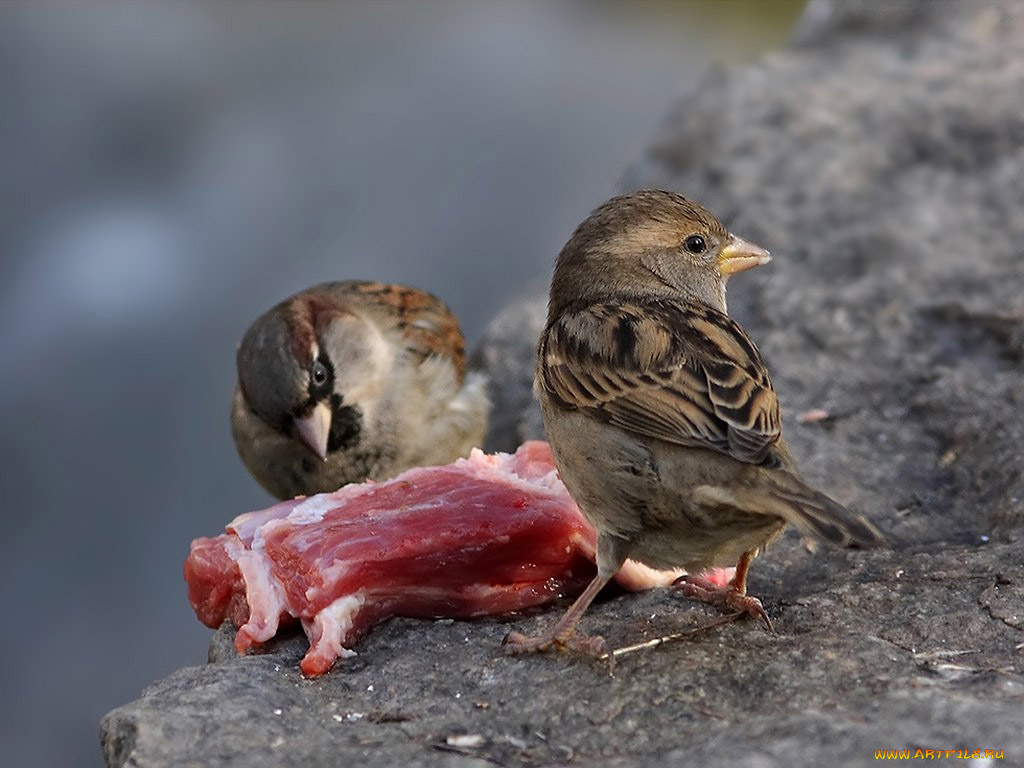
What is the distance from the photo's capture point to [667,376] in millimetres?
3531

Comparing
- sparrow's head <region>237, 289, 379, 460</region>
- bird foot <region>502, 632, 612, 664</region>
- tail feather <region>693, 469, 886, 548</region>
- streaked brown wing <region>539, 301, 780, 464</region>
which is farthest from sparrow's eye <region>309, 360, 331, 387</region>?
tail feather <region>693, 469, 886, 548</region>

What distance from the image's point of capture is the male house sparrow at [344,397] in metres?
5.05

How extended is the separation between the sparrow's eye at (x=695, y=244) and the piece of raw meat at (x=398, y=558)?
0.76 metres

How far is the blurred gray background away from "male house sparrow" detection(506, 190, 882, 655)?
216 centimetres

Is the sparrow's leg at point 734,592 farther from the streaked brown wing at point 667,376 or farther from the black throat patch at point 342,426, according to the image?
the black throat patch at point 342,426

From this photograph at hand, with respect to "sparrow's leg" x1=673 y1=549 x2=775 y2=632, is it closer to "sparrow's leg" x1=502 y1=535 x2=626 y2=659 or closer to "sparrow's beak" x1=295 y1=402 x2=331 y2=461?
"sparrow's leg" x1=502 y1=535 x2=626 y2=659

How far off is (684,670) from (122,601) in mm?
4824

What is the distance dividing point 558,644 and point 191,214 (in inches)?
229

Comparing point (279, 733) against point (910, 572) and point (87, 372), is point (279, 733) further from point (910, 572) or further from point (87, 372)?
point (87, 372)

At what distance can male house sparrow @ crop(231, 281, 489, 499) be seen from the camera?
5051mm

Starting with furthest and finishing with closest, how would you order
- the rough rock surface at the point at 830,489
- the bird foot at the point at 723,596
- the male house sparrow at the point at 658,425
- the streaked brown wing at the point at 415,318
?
the streaked brown wing at the point at 415,318, the bird foot at the point at 723,596, the male house sparrow at the point at 658,425, the rough rock surface at the point at 830,489

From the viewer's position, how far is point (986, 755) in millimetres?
2531

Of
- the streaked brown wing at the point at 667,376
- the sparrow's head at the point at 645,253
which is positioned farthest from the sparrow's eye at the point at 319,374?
the streaked brown wing at the point at 667,376

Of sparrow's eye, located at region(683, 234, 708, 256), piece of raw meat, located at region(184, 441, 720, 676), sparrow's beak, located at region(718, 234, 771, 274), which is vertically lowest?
piece of raw meat, located at region(184, 441, 720, 676)
